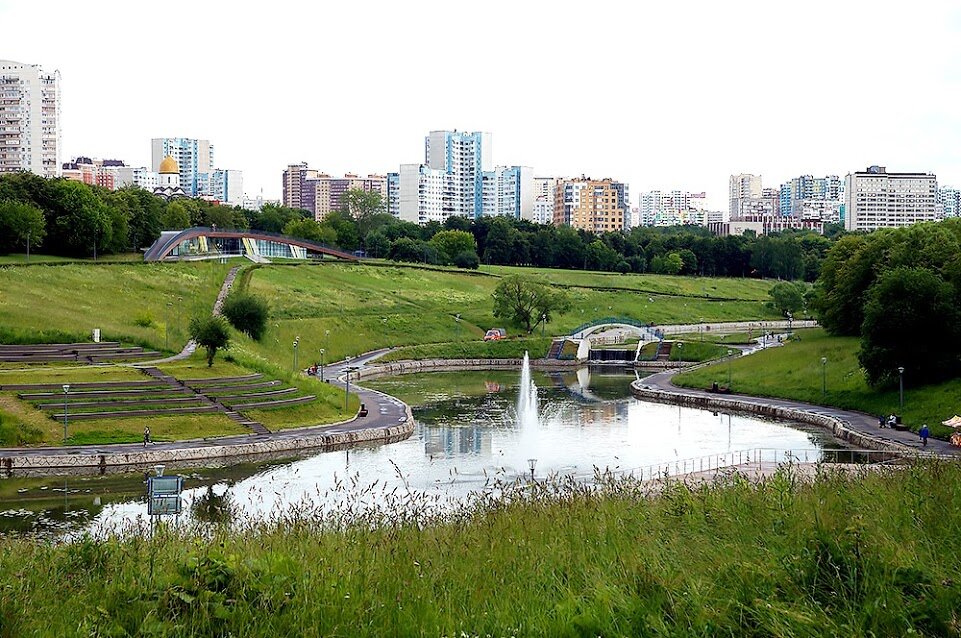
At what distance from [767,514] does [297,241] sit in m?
108

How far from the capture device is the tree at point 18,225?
82562 mm

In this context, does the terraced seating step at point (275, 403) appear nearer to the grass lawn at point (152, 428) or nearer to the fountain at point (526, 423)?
the grass lawn at point (152, 428)

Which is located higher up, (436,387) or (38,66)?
(38,66)

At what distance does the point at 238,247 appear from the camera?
352ft

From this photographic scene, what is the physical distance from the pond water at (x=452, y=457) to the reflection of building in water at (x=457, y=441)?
0.04 meters

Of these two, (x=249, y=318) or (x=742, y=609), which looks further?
(x=249, y=318)

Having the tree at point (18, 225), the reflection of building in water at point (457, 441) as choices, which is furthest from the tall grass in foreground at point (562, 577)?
the tree at point (18, 225)

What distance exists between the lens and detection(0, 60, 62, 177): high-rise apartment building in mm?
173875

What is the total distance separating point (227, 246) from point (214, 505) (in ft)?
253

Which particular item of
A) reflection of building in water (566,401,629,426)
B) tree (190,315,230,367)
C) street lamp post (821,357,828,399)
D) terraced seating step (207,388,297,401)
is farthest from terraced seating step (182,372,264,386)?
street lamp post (821,357,828,399)

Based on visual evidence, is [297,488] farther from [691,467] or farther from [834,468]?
[834,468]

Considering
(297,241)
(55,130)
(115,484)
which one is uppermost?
(55,130)

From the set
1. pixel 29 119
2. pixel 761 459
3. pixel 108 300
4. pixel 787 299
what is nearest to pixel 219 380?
pixel 761 459

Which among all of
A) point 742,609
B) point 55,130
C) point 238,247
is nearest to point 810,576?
point 742,609
